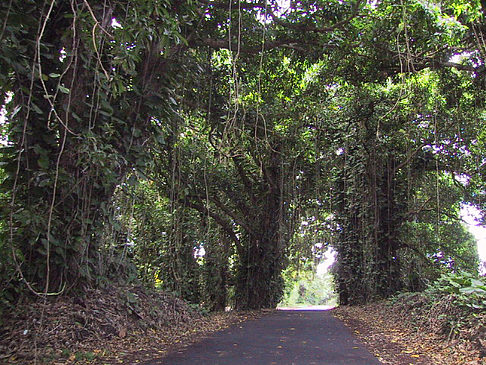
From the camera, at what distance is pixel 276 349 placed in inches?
199

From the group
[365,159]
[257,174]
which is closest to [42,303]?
[257,174]

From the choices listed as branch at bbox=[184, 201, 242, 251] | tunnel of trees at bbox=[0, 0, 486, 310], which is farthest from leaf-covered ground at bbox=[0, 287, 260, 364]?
branch at bbox=[184, 201, 242, 251]

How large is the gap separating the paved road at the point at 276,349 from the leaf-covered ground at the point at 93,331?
1.33ft

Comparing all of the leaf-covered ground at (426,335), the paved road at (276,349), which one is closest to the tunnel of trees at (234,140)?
the paved road at (276,349)

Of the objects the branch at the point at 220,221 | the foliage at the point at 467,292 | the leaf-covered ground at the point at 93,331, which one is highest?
the branch at the point at 220,221

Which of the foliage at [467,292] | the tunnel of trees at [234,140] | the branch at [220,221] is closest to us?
the tunnel of trees at [234,140]

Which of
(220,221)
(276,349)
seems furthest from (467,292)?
(220,221)

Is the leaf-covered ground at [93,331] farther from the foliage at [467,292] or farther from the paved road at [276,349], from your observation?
the foliage at [467,292]

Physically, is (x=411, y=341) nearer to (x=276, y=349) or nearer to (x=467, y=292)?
(x=467, y=292)

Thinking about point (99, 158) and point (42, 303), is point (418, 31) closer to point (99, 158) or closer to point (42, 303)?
point (99, 158)

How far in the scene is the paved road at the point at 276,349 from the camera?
14.2 ft

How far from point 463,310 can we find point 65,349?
5030 mm

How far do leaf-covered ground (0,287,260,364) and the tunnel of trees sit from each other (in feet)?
1.12

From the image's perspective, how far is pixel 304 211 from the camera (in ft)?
48.8
